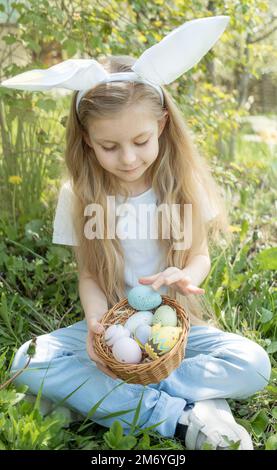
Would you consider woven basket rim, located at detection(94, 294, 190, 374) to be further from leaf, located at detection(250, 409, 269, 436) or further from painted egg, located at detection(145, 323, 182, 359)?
leaf, located at detection(250, 409, 269, 436)

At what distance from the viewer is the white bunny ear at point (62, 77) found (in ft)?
→ 5.32

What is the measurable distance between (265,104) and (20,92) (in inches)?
199

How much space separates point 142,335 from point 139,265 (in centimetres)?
41

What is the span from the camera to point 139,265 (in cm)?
208

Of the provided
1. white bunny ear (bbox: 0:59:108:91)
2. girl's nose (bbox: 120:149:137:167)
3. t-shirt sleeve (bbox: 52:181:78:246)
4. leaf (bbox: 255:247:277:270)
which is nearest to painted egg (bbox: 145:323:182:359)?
girl's nose (bbox: 120:149:137:167)

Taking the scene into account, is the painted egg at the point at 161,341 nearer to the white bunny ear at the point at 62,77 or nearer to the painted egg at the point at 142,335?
the painted egg at the point at 142,335

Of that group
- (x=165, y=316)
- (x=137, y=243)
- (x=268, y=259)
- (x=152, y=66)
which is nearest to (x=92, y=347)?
(x=165, y=316)

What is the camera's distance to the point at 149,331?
1715 mm

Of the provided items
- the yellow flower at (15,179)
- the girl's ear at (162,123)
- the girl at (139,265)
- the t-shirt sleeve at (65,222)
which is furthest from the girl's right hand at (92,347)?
the yellow flower at (15,179)

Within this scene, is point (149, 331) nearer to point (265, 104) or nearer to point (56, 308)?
point (56, 308)

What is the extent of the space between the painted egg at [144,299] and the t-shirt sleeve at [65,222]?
1.41 ft

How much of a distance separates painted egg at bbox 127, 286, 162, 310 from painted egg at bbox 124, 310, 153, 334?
0.02 metres

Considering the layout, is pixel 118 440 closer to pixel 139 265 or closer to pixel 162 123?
pixel 139 265
